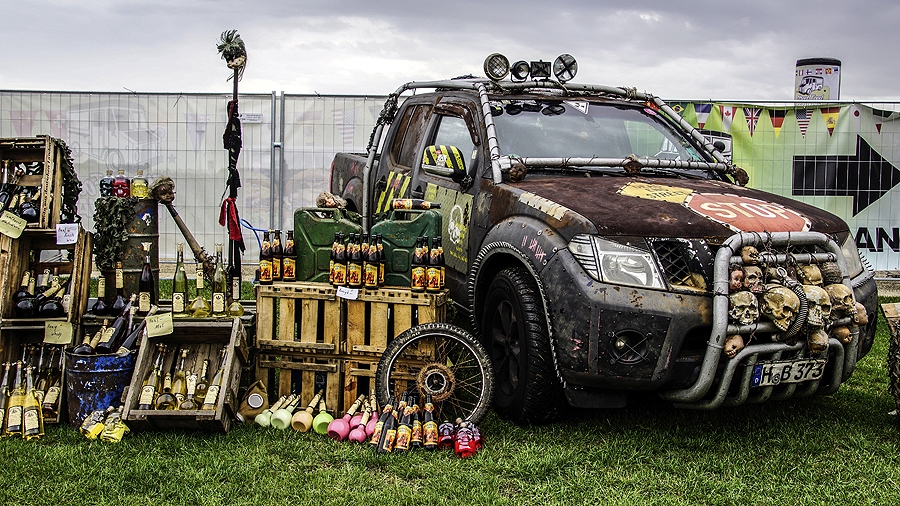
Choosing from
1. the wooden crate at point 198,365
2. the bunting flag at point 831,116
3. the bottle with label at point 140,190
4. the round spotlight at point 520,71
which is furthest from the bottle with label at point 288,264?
the bunting flag at point 831,116

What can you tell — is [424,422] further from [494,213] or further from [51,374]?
[51,374]

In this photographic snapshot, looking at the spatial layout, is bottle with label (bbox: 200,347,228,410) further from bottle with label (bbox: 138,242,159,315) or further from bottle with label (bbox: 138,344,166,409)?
bottle with label (bbox: 138,242,159,315)

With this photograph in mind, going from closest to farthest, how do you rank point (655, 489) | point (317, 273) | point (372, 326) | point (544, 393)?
point (655, 489)
point (544, 393)
point (372, 326)
point (317, 273)

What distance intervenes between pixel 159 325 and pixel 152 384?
36 cm

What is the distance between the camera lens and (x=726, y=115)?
1111 cm

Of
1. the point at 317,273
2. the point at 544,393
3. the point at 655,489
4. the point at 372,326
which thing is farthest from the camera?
the point at 317,273

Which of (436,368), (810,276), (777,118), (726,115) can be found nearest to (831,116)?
(777,118)

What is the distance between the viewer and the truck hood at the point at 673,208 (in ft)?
15.0

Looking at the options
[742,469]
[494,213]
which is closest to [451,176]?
[494,213]

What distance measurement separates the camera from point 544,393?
4.89 metres

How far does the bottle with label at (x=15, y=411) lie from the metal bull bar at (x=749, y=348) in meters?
3.68

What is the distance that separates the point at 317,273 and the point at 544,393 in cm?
180

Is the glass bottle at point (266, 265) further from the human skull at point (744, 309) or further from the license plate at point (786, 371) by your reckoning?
the license plate at point (786, 371)

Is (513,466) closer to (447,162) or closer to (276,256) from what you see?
(276,256)
